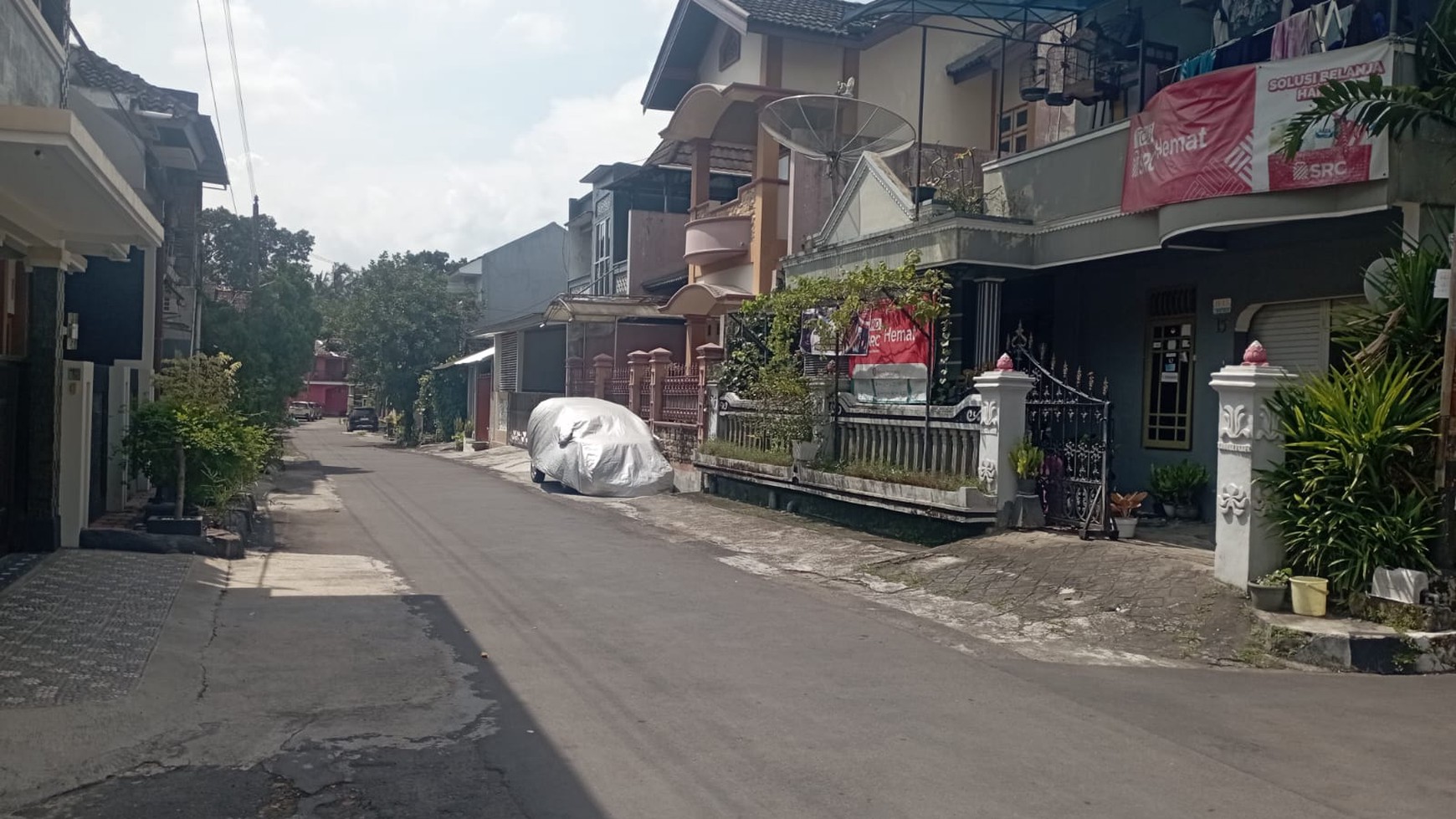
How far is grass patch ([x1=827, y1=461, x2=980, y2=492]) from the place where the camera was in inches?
488

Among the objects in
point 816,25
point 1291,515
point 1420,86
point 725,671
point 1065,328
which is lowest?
point 725,671

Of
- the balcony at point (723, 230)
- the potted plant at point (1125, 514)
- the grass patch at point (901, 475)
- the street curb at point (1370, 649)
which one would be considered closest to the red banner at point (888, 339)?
the grass patch at point (901, 475)

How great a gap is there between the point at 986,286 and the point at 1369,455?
6.96 metres

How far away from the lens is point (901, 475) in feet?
44.1

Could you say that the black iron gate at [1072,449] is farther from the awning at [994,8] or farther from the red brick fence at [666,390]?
the red brick fence at [666,390]

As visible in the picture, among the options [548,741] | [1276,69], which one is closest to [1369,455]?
[1276,69]

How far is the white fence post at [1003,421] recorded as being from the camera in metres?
11.8

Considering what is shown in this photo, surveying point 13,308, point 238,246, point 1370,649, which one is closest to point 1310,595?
point 1370,649

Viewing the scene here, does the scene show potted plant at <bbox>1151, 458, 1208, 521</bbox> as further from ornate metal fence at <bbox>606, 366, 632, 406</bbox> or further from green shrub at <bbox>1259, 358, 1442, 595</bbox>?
ornate metal fence at <bbox>606, 366, 632, 406</bbox>

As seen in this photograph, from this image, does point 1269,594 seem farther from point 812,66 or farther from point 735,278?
point 812,66

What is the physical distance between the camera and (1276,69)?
10625 millimetres

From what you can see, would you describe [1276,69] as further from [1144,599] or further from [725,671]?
[725,671]

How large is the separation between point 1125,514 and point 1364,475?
3.14 metres

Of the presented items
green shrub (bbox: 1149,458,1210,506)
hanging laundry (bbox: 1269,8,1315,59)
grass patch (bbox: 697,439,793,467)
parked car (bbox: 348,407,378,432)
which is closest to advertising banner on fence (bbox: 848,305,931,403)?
grass patch (bbox: 697,439,793,467)
